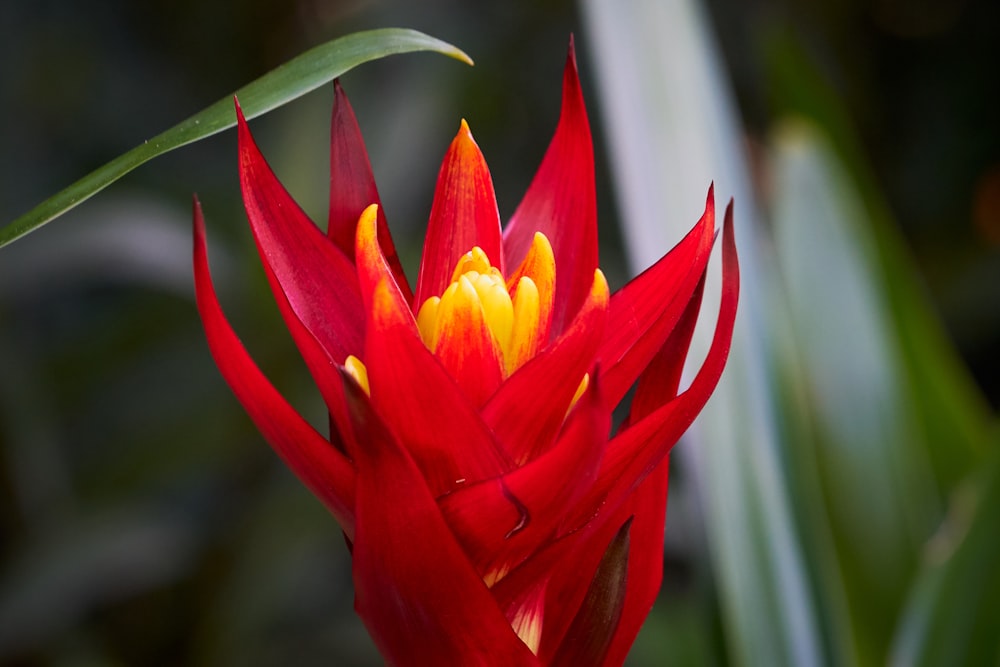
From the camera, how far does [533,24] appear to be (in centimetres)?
160

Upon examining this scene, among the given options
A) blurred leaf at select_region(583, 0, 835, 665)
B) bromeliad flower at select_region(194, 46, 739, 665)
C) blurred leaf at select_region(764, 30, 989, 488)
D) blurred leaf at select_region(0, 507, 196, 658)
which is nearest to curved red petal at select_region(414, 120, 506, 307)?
bromeliad flower at select_region(194, 46, 739, 665)

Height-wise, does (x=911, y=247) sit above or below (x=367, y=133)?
below

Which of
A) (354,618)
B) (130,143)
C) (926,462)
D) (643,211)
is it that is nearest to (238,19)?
(130,143)

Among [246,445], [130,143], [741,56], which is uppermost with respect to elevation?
[130,143]

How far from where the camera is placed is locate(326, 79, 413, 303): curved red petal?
Answer: 0.32m

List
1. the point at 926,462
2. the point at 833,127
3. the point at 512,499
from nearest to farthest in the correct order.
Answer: the point at 512,499
the point at 926,462
the point at 833,127

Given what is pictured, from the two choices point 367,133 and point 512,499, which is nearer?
point 512,499

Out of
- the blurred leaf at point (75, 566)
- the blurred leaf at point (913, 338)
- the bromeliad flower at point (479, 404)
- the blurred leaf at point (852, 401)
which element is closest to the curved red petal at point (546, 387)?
the bromeliad flower at point (479, 404)

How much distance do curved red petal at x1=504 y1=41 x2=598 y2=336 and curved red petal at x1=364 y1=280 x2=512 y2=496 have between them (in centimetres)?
10

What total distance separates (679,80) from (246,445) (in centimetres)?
66

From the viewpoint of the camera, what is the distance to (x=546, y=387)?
A: 0.26m

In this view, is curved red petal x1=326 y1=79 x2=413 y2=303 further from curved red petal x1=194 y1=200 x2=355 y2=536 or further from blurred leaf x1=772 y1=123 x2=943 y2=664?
blurred leaf x1=772 y1=123 x2=943 y2=664

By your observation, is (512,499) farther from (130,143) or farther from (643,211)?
(130,143)

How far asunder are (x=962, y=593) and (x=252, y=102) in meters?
0.57
